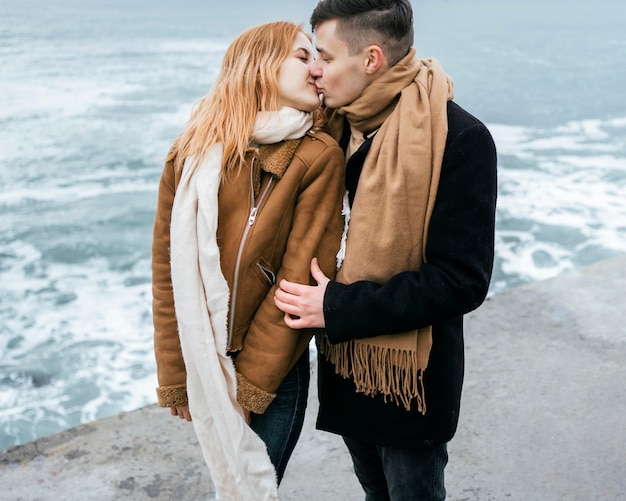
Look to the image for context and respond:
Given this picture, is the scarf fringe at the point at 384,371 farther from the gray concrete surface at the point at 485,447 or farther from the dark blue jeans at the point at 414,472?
the gray concrete surface at the point at 485,447

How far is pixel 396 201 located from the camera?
1.77m

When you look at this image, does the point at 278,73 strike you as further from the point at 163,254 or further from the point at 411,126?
the point at 163,254

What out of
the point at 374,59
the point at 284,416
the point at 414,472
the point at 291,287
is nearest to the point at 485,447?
the point at 414,472

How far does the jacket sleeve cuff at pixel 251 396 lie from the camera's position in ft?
6.33

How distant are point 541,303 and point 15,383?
357cm

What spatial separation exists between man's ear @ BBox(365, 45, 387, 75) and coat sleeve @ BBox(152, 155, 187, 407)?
58 cm

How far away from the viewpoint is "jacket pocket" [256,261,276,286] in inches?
74.6

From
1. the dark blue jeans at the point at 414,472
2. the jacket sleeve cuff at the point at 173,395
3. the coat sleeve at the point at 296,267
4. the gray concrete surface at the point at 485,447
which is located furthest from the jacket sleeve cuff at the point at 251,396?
the gray concrete surface at the point at 485,447

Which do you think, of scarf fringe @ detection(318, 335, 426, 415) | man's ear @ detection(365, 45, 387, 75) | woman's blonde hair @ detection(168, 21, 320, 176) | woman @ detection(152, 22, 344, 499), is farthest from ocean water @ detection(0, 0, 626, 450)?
man's ear @ detection(365, 45, 387, 75)

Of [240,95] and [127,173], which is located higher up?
[240,95]

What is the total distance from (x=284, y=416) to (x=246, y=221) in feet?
1.88

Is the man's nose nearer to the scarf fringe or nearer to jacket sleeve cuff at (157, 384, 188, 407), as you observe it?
the scarf fringe

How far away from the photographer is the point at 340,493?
2.81m

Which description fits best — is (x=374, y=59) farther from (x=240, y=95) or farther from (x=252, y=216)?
(x=252, y=216)
